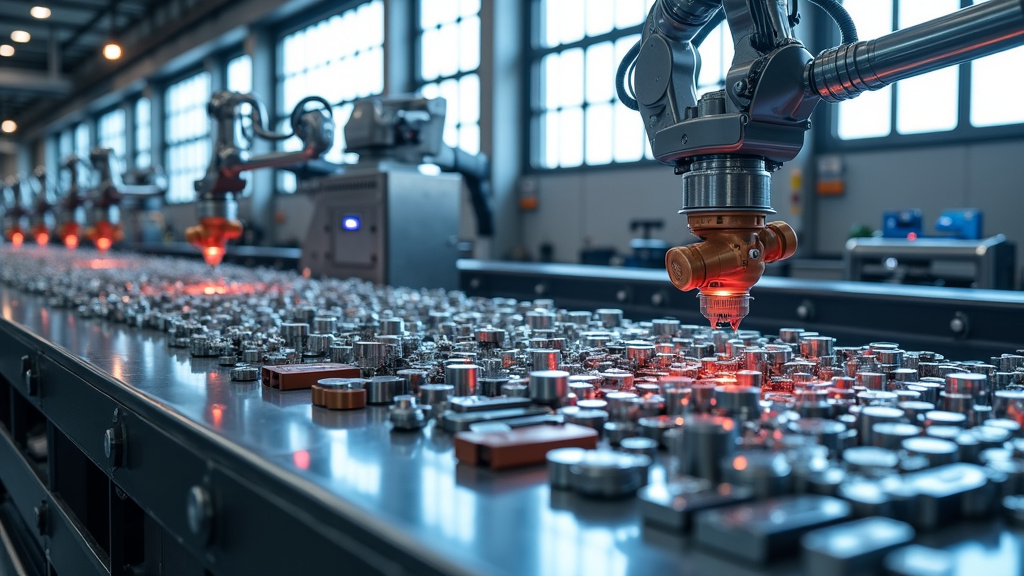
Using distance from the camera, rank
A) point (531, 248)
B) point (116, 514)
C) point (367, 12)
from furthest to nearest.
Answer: point (367, 12), point (531, 248), point (116, 514)

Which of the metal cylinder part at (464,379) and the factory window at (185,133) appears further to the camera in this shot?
the factory window at (185,133)

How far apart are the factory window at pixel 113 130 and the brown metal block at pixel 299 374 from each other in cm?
1754

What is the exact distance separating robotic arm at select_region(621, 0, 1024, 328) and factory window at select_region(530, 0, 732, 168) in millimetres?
5950

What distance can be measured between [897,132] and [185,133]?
1219 cm

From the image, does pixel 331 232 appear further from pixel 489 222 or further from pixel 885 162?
pixel 885 162

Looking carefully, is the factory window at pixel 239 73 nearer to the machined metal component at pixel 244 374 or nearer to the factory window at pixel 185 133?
the factory window at pixel 185 133

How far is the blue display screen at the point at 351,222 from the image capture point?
2.96m

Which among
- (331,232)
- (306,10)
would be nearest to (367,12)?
(306,10)

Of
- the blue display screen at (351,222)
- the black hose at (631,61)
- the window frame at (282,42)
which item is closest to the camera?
the black hose at (631,61)

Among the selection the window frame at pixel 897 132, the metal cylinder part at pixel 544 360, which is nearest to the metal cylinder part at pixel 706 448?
the metal cylinder part at pixel 544 360

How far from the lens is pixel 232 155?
2543 millimetres

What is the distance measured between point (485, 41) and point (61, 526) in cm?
679

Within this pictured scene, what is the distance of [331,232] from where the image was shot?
10.2 ft

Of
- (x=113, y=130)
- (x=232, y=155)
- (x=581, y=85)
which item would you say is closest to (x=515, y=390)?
(x=232, y=155)
